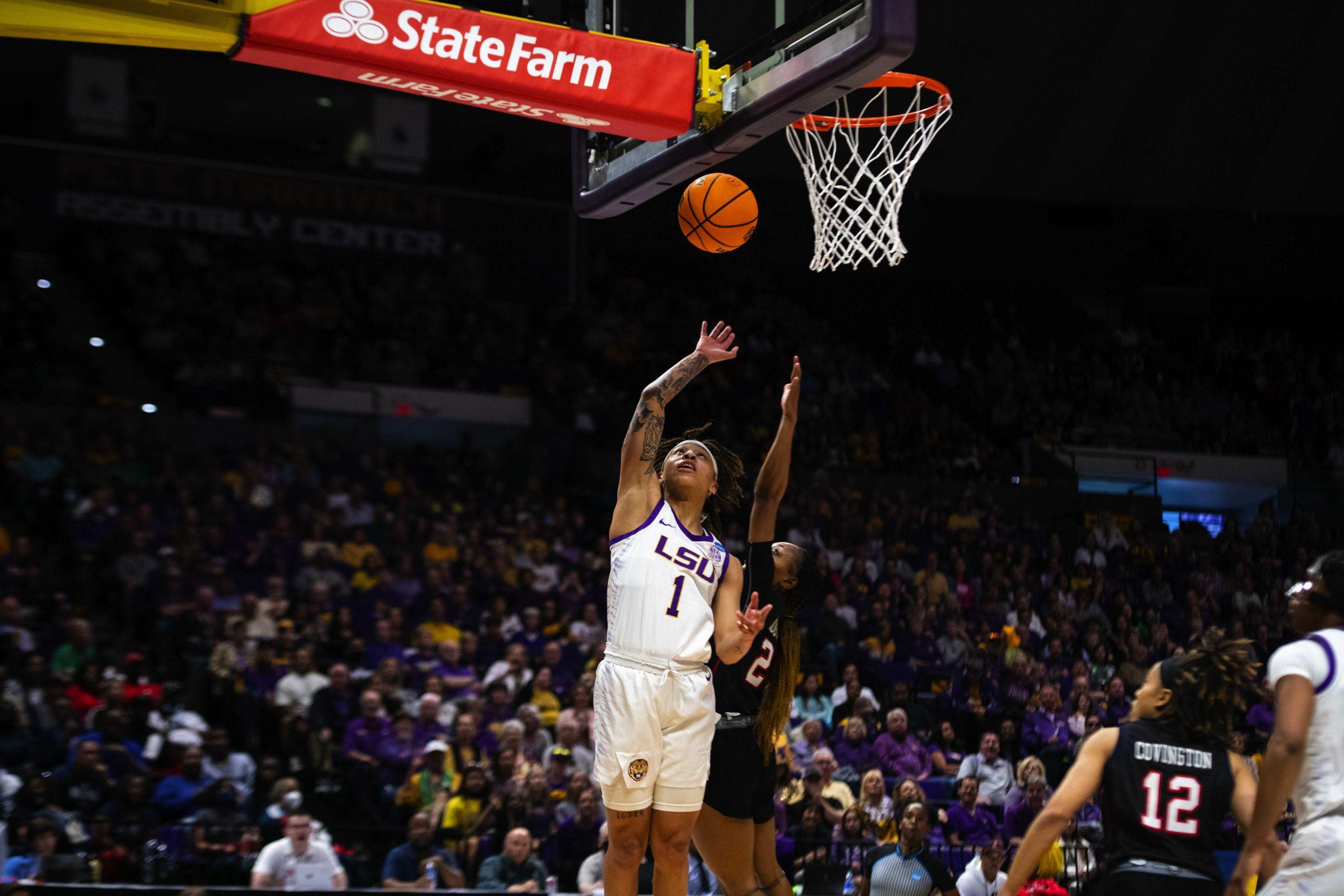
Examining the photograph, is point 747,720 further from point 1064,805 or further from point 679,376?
point 1064,805

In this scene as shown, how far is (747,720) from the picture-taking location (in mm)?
5312

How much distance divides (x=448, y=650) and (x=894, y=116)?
600cm

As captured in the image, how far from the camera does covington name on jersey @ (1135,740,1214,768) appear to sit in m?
3.86

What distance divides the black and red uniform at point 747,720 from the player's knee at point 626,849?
0.68 m

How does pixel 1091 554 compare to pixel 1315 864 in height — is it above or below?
above

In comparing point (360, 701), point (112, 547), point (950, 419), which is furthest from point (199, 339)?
point (950, 419)

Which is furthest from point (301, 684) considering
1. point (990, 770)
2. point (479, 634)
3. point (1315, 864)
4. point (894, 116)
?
point (1315, 864)

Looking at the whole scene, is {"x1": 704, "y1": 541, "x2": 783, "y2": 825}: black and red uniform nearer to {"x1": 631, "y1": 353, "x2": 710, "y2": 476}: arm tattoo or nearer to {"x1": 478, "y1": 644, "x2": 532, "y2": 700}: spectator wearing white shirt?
{"x1": 631, "y1": 353, "x2": 710, "y2": 476}: arm tattoo

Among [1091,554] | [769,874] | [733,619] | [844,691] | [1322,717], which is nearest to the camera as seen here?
[1322,717]

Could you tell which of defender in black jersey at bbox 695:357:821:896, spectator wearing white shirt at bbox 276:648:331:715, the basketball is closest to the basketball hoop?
the basketball

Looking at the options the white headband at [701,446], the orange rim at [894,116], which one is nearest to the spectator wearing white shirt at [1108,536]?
the orange rim at [894,116]

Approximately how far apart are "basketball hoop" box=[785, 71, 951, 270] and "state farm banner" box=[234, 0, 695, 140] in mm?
2192

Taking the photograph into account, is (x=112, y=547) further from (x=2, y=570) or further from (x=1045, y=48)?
(x=1045, y=48)

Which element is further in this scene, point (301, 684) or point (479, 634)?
→ point (479, 634)
